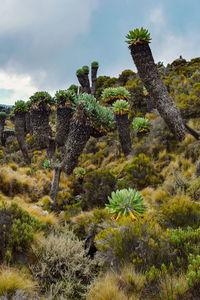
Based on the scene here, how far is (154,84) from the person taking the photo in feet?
33.2

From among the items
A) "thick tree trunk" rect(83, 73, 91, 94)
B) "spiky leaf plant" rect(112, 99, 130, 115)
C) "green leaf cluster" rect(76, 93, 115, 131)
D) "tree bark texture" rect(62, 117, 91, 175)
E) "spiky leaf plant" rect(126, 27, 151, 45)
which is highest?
"thick tree trunk" rect(83, 73, 91, 94)

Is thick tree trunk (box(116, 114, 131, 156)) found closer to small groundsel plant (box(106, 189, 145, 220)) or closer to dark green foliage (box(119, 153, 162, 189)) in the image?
dark green foliage (box(119, 153, 162, 189))

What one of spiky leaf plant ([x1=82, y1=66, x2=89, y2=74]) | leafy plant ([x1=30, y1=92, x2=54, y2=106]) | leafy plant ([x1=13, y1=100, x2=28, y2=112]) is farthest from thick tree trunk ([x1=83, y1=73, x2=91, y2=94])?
leafy plant ([x1=30, y1=92, x2=54, y2=106])

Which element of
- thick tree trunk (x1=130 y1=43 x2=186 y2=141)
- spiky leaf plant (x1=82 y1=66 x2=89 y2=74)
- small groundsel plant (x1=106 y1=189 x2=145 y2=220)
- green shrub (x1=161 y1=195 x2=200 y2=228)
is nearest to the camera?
green shrub (x1=161 y1=195 x2=200 y2=228)

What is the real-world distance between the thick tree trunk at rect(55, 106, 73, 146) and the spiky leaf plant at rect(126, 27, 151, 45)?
4.24 metres

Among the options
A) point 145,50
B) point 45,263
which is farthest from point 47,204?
point 145,50

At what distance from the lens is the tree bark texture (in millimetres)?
9688

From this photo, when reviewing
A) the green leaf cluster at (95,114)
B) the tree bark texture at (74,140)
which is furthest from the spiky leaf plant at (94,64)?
the tree bark texture at (74,140)

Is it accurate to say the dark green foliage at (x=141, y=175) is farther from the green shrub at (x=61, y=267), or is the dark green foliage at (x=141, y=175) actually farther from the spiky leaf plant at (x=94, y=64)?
the spiky leaf plant at (x=94, y=64)

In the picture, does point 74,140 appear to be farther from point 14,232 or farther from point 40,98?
point 14,232

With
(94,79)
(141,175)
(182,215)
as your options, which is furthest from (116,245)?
(94,79)

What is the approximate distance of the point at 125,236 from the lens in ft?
12.5

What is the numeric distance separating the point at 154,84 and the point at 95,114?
10.3 feet

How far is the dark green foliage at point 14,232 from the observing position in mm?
4164
